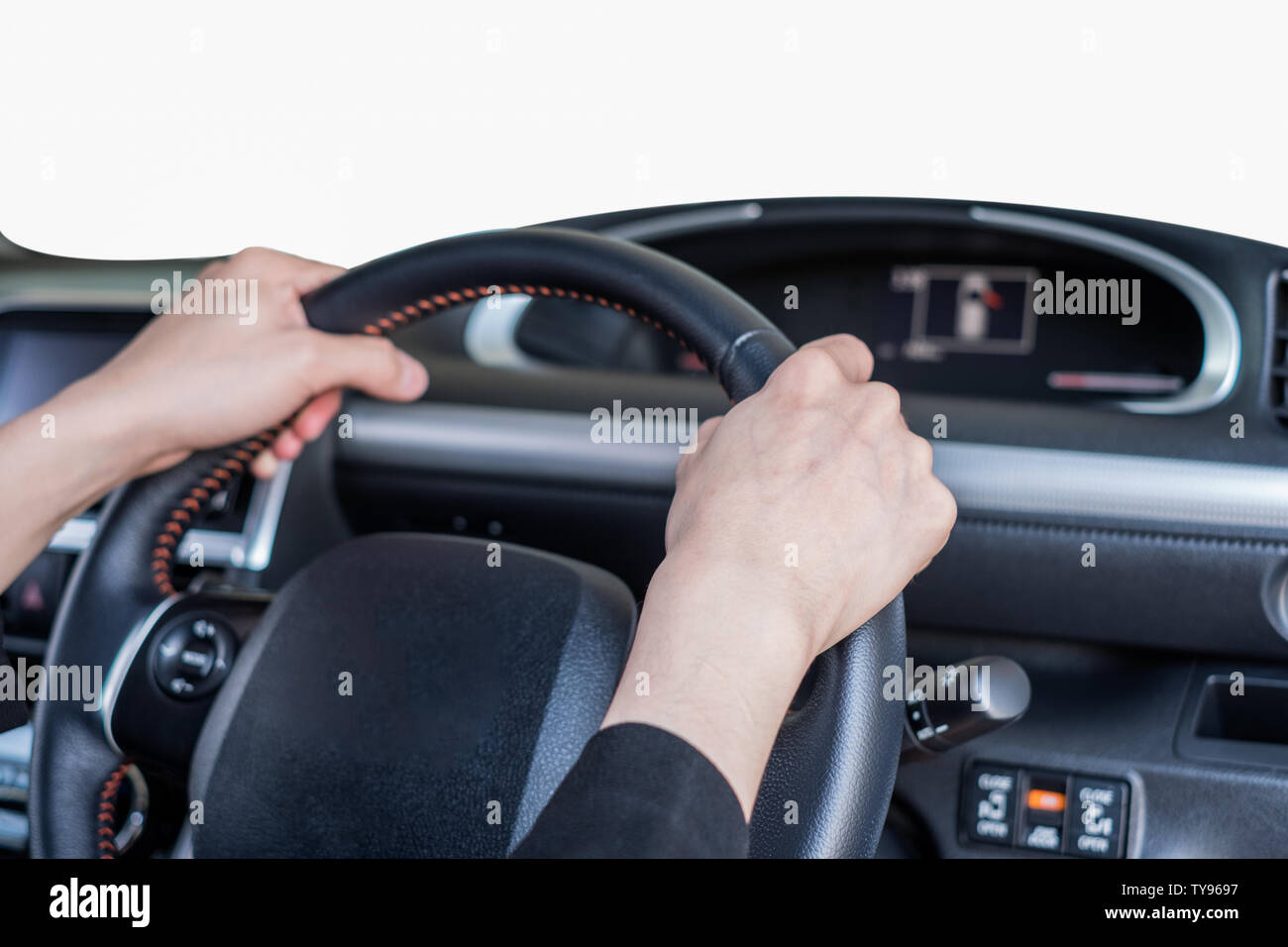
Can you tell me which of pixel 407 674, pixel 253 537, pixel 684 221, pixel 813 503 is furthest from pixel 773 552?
pixel 684 221

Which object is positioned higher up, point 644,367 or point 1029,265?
point 1029,265

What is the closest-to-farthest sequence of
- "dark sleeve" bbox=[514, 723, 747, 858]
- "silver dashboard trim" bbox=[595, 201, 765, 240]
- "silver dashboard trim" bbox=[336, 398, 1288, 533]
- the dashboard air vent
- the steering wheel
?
"dark sleeve" bbox=[514, 723, 747, 858] < the steering wheel < "silver dashboard trim" bbox=[336, 398, 1288, 533] < the dashboard air vent < "silver dashboard trim" bbox=[595, 201, 765, 240]

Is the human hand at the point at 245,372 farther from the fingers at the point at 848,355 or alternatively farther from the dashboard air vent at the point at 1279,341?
the dashboard air vent at the point at 1279,341

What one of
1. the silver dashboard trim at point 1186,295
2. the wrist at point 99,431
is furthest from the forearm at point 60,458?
the silver dashboard trim at point 1186,295

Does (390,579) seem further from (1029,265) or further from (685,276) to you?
(1029,265)

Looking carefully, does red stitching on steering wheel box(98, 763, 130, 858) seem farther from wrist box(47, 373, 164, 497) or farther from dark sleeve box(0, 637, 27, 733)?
wrist box(47, 373, 164, 497)

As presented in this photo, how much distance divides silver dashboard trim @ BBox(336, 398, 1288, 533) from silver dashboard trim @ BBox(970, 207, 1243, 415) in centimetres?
10

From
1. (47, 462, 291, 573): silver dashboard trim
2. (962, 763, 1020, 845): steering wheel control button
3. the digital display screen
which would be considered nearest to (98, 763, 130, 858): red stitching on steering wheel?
(47, 462, 291, 573): silver dashboard trim

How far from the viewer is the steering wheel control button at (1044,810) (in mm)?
1052

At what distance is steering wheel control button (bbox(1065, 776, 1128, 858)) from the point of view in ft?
3.44
